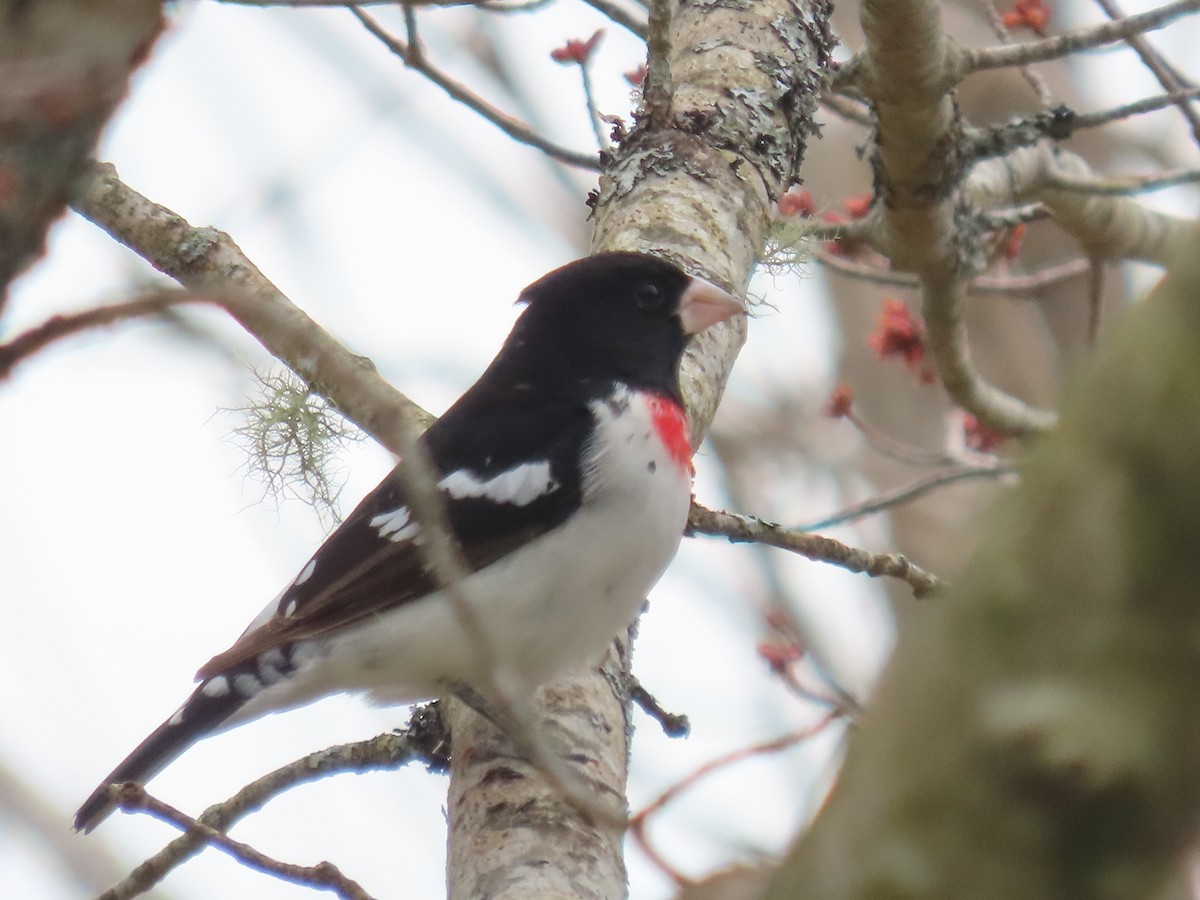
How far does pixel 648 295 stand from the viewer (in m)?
3.88

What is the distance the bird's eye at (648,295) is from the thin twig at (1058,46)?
988mm

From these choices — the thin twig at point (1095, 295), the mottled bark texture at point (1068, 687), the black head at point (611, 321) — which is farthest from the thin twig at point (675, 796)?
the thin twig at point (1095, 295)

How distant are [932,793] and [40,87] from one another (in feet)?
2.78

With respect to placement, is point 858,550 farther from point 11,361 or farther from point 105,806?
point 11,361

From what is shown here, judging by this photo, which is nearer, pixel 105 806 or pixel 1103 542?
pixel 1103 542

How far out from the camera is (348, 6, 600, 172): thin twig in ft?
13.8

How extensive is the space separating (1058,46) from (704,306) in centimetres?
114

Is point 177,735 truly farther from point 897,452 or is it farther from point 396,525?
point 897,452

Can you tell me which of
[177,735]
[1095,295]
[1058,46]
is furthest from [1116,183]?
[177,735]

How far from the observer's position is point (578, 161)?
175 inches

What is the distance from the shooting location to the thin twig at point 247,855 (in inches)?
96.7

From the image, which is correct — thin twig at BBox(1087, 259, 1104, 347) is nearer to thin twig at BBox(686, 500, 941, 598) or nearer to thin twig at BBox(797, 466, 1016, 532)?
thin twig at BBox(797, 466, 1016, 532)

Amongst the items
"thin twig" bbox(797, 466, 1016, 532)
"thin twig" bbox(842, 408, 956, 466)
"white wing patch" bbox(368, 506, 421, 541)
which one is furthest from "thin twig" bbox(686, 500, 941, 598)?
"thin twig" bbox(842, 408, 956, 466)

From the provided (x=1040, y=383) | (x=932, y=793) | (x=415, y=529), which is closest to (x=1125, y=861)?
(x=932, y=793)
